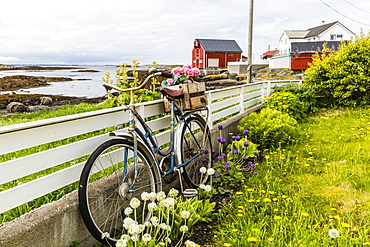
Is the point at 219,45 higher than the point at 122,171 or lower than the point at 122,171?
higher

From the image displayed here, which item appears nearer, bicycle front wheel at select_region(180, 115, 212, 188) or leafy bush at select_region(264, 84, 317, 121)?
bicycle front wheel at select_region(180, 115, 212, 188)

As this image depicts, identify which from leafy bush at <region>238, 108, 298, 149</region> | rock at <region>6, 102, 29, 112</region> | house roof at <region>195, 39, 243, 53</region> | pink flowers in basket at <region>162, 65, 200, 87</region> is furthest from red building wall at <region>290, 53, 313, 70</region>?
pink flowers in basket at <region>162, 65, 200, 87</region>

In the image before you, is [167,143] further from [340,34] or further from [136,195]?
[340,34]

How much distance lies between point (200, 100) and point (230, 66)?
21.2m

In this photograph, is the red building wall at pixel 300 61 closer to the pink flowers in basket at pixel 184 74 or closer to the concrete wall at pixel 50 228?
the pink flowers in basket at pixel 184 74

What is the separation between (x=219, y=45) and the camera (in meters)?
43.7

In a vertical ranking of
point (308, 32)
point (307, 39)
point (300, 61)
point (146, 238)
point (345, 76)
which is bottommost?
point (146, 238)

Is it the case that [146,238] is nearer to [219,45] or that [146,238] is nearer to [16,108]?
[16,108]

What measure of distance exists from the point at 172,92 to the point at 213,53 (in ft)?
131

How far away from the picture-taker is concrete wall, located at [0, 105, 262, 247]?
1968mm

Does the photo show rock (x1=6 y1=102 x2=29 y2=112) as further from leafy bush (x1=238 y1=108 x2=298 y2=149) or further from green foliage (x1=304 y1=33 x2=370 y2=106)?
leafy bush (x1=238 y1=108 x2=298 y2=149)

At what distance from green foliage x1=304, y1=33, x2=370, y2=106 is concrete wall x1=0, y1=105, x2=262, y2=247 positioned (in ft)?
28.4

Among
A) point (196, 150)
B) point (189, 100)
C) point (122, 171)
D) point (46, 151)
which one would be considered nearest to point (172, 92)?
point (189, 100)

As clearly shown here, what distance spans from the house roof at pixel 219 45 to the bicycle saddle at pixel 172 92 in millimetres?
39044
